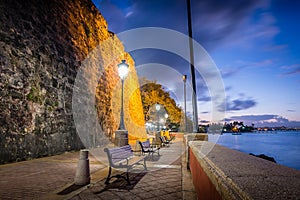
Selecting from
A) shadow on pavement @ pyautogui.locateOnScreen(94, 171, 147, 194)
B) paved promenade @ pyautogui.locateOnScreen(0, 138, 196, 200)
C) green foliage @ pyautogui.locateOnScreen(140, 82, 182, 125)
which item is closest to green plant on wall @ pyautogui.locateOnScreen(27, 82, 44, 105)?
paved promenade @ pyautogui.locateOnScreen(0, 138, 196, 200)

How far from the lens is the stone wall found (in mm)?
7781

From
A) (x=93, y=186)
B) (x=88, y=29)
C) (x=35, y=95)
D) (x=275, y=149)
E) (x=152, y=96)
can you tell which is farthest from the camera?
(x=275, y=149)

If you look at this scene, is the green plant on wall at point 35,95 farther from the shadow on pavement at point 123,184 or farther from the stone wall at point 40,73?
the shadow on pavement at point 123,184

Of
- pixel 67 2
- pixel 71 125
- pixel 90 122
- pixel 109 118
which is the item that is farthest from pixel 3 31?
pixel 109 118

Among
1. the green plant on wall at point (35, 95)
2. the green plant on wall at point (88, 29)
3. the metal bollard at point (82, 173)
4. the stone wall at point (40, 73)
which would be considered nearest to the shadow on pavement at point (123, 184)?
the metal bollard at point (82, 173)

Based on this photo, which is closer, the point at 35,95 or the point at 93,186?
the point at 93,186

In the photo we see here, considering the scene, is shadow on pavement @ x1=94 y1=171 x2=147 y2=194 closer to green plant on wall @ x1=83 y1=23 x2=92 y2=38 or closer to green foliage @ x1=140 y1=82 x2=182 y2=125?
green plant on wall @ x1=83 y1=23 x2=92 y2=38

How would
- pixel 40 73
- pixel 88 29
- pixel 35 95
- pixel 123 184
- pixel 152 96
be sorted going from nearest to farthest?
1. pixel 123 184
2. pixel 35 95
3. pixel 40 73
4. pixel 88 29
5. pixel 152 96

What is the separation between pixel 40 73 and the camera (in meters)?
9.68

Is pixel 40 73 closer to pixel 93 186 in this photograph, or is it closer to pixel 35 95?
pixel 35 95

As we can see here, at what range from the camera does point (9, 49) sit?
8.02 m

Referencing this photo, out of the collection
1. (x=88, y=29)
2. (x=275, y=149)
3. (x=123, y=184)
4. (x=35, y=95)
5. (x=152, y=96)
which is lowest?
(x=275, y=149)

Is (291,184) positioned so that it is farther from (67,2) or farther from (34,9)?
(67,2)

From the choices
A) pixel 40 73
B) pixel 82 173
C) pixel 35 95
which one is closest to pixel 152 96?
pixel 40 73
